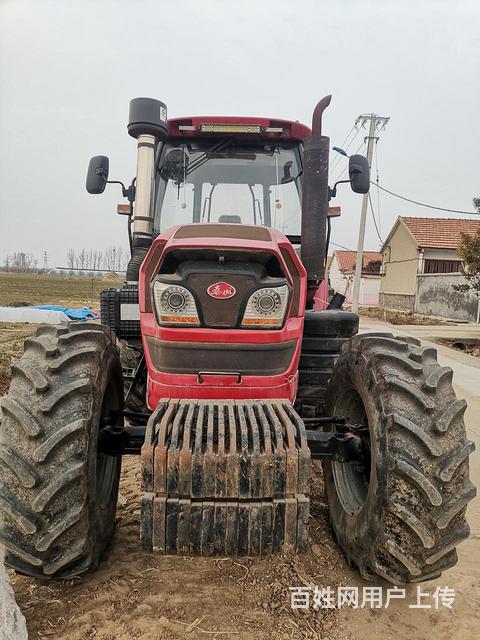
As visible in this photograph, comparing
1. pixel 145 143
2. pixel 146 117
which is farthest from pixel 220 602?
pixel 146 117

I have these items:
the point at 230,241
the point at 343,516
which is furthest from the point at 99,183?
the point at 343,516

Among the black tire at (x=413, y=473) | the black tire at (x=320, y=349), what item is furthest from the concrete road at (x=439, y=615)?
the black tire at (x=320, y=349)

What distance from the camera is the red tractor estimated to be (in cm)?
200

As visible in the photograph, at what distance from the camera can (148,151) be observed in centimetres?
318

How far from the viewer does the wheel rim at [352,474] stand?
9.32 feet

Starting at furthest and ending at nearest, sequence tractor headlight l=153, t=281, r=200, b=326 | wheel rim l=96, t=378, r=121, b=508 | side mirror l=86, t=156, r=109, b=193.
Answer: side mirror l=86, t=156, r=109, b=193 → wheel rim l=96, t=378, r=121, b=508 → tractor headlight l=153, t=281, r=200, b=326

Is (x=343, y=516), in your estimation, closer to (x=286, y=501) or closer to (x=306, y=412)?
(x=306, y=412)

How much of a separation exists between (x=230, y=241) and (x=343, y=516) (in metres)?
1.68

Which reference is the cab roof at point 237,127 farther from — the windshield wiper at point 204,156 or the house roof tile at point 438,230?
the house roof tile at point 438,230

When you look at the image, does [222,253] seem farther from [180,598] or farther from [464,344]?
[464,344]

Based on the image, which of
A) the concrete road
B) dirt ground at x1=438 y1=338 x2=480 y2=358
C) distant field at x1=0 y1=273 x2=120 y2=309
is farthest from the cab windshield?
dirt ground at x1=438 y1=338 x2=480 y2=358

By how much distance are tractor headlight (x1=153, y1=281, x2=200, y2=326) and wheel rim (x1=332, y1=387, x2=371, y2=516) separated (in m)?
1.05

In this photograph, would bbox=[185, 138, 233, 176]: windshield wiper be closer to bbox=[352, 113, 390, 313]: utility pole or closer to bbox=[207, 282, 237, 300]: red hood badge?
bbox=[207, 282, 237, 300]: red hood badge

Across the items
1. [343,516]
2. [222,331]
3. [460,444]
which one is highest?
[222,331]
